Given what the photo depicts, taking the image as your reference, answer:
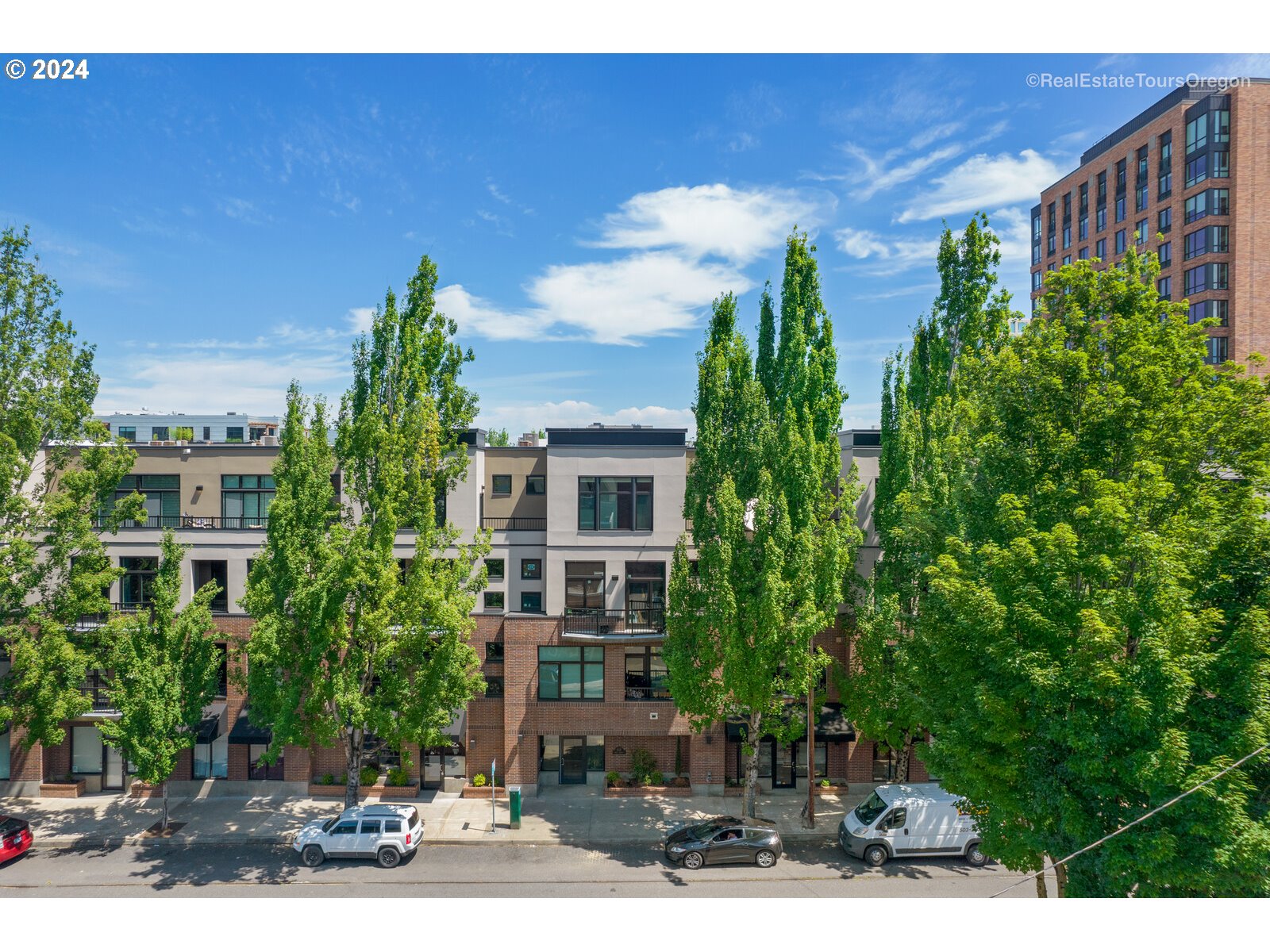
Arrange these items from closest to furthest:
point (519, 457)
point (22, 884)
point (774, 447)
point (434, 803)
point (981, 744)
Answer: point (981, 744)
point (22, 884)
point (774, 447)
point (434, 803)
point (519, 457)

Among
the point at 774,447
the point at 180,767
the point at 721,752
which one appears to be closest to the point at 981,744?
the point at 774,447

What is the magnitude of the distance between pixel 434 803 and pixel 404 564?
26.1ft

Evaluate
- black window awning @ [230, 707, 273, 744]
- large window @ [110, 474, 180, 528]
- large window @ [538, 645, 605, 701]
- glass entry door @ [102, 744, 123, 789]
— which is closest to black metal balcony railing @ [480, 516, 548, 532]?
large window @ [538, 645, 605, 701]

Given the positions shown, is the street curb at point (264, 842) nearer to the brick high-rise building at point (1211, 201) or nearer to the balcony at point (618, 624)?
the balcony at point (618, 624)

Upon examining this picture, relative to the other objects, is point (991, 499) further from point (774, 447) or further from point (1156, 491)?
point (774, 447)

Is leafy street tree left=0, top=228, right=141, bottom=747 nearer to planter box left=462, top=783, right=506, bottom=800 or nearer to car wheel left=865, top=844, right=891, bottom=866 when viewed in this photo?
planter box left=462, top=783, right=506, bottom=800

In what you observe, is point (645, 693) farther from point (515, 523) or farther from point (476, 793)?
point (515, 523)

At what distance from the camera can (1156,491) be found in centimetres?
1154

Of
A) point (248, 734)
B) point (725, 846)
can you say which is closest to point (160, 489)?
Answer: point (248, 734)

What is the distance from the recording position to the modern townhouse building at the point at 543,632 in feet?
82.0

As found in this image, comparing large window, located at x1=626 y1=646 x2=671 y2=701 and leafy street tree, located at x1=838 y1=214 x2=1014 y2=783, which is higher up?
leafy street tree, located at x1=838 y1=214 x2=1014 y2=783

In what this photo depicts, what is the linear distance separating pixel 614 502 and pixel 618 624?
415 centimetres

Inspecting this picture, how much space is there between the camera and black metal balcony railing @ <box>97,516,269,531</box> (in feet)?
86.4

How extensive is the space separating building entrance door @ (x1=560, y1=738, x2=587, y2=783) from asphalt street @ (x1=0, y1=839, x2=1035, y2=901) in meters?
5.14
